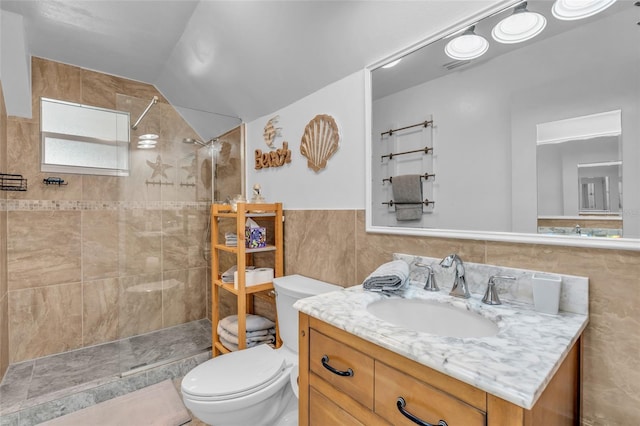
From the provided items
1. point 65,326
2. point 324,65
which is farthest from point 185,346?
point 324,65

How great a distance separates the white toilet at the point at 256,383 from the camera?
4.50 ft

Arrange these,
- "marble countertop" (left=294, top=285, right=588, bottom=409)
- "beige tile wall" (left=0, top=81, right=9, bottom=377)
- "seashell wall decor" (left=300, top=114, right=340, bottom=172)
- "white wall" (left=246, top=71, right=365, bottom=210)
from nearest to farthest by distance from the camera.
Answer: "marble countertop" (left=294, top=285, right=588, bottom=409) < "white wall" (left=246, top=71, right=365, bottom=210) < "seashell wall decor" (left=300, top=114, right=340, bottom=172) < "beige tile wall" (left=0, top=81, right=9, bottom=377)

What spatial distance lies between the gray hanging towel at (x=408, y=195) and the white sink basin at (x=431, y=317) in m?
0.41

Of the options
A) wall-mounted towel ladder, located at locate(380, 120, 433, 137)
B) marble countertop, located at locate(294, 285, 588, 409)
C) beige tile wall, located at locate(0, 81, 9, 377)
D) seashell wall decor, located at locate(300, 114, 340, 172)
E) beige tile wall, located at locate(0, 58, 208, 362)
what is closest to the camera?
marble countertop, located at locate(294, 285, 588, 409)

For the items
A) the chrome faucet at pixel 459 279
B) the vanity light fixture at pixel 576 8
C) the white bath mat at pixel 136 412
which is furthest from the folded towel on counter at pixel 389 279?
the white bath mat at pixel 136 412

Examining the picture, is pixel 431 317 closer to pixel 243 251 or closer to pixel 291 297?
pixel 291 297

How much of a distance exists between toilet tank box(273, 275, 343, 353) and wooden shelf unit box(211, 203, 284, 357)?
23 cm

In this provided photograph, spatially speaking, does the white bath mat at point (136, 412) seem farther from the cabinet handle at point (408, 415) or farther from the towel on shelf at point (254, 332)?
the cabinet handle at point (408, 415)

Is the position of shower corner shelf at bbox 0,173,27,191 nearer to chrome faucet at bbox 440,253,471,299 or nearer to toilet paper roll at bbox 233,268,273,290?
toilet paper roll at bbox 233,268,273,290

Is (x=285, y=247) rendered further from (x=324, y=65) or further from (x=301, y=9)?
(x=301, y=9)

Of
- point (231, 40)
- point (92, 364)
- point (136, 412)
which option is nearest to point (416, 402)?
point (136, 412)

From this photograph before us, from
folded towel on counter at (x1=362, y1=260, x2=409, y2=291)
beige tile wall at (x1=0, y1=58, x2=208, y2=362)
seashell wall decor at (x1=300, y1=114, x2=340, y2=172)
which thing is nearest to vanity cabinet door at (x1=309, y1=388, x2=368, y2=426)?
folded towel on counter at (x1=362, y1=260, x2=409, y2=291)

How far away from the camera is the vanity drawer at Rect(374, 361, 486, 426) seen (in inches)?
25.2

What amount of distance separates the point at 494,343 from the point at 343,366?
1.39 feet
